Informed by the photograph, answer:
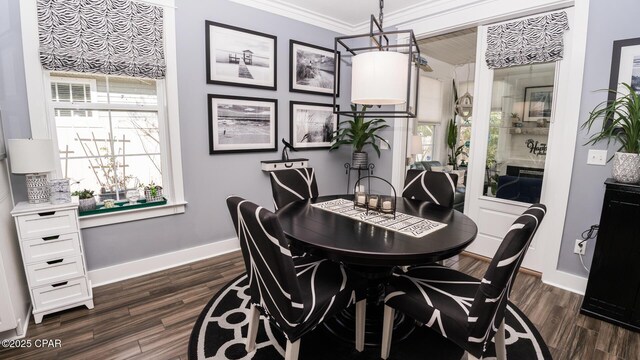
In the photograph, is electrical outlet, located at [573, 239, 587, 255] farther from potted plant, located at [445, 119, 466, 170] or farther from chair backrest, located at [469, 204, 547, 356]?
potted plant, located at [445, 119, 466, 170]

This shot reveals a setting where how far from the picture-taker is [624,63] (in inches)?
87.7

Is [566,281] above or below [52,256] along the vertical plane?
below

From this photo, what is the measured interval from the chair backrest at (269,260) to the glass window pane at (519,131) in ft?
8.60

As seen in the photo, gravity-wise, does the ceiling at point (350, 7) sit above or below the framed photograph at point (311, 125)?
above

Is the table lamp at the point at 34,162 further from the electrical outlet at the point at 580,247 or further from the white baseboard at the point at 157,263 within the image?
the electrical outlet at the point at 580,247

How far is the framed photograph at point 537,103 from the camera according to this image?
9.09 ft

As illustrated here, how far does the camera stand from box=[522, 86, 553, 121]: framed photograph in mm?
2771

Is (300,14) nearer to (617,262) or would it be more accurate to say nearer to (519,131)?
(519,131)

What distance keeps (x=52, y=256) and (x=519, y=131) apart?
3.97 meters

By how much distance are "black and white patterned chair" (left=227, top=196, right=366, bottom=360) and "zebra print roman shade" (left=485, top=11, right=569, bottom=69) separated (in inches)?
98.7

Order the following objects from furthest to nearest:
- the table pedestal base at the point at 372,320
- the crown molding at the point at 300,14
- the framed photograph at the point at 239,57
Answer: the crown molding at the point at 300,14
the framed photograph at the point at 239,57
the table pedestal base at the point at 372,320

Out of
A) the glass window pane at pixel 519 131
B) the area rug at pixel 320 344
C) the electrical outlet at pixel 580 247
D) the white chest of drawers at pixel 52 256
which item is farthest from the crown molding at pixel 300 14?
the electrical outlet at pixel 580 247

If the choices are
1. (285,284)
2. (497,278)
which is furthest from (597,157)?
(285,284)

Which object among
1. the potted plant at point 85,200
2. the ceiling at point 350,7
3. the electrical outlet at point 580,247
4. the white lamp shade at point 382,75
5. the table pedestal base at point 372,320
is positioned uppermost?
the ceiling at point 350,7
